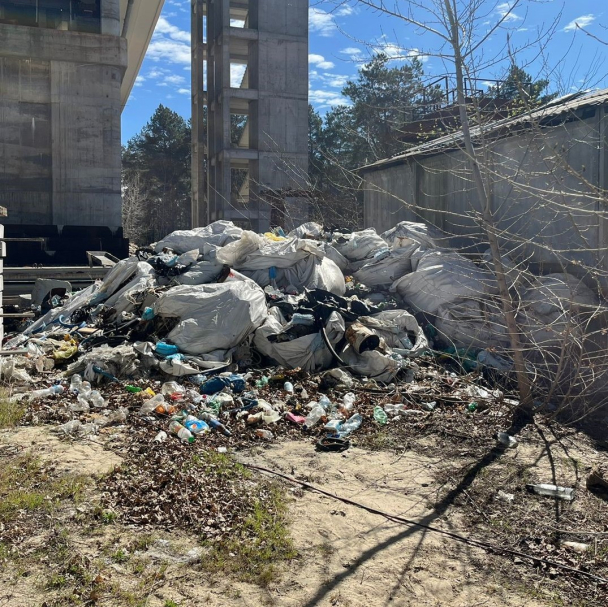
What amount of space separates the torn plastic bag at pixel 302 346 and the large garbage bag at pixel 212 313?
0.72ft

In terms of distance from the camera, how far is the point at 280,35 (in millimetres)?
26125

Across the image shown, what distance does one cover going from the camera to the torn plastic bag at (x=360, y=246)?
9.91m

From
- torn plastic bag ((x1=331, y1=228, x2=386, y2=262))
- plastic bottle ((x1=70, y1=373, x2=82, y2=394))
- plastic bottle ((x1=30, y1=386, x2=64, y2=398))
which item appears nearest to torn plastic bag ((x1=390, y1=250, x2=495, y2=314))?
torn plastic bag ((x1=331, y1=228, x2=386, y2=262))

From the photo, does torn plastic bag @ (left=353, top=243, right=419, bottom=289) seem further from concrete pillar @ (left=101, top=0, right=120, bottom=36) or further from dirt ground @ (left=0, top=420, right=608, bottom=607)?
concrete pillar @ (left=101, top=0, right=120, bottom=36)

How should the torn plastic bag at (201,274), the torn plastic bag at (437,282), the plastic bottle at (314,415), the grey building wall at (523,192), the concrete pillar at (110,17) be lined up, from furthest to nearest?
the concrete pillar at (110,17)
the torn plastic bag at (201,274)
the torn plastic bag at (437,282)
the plastic bottle at (314,415)
the grey building wall at (523,192)

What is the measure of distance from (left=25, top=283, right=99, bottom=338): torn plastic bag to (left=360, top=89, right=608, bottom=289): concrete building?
15.5 feet

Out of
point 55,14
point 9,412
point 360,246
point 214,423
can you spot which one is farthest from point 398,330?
point 55,14

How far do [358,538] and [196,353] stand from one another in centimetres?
403

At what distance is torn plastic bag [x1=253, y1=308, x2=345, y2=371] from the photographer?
7051mm

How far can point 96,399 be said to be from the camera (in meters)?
5.95

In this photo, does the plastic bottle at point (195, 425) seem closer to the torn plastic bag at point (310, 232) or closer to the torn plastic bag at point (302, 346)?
the torn plastic bag at point (302, 346)

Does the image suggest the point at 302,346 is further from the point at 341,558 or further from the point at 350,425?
the point at 341,558

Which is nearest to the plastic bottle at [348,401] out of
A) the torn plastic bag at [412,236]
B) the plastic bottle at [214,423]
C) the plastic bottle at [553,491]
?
the plastic bottle at [214,423]

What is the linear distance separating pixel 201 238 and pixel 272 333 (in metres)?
3.50
